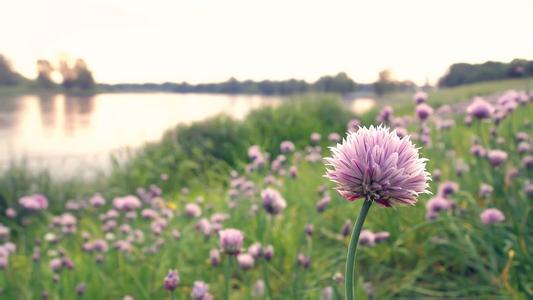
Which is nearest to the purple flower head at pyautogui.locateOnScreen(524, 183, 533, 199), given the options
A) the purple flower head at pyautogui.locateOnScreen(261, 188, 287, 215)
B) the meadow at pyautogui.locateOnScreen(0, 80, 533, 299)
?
the meadow at pyautogui.locateOnScreen(0, 80, 533, 299)

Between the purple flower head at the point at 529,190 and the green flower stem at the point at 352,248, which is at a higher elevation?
the green flower stem at the point at 352,248

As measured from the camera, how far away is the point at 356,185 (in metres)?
0.85

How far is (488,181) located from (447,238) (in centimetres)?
64

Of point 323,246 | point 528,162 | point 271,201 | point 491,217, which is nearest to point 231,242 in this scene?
point 271,201

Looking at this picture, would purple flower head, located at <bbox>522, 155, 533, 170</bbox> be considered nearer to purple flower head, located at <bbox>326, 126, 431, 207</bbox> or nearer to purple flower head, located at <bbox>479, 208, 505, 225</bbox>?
purple flower head, located at <bbox>479, 208, 505, 225</bbox>

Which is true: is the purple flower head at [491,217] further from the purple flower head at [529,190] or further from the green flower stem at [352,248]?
the green flower stem at [352,248]

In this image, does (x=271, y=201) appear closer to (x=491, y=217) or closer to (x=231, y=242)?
(x=231, y=242)

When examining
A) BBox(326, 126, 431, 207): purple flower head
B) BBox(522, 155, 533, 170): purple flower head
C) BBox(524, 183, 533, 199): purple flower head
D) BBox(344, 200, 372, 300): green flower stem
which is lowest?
BBox(524, 183, 533, 199): purple flower head

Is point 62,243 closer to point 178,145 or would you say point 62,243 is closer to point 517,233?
point 517,233

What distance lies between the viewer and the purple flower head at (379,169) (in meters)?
0.84

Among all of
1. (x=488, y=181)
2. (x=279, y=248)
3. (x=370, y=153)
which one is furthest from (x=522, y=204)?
(x=370, y=153)

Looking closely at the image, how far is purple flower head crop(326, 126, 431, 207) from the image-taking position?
0.84 metres

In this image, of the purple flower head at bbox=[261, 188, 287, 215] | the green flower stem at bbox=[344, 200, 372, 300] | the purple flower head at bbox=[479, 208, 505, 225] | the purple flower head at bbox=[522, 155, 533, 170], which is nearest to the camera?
the green flower stem at bbox=[344, 200, 372, 300]

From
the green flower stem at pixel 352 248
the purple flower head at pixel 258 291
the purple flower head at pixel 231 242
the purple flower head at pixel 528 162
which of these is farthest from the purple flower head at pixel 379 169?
the purple flower head at pixel 528 162
